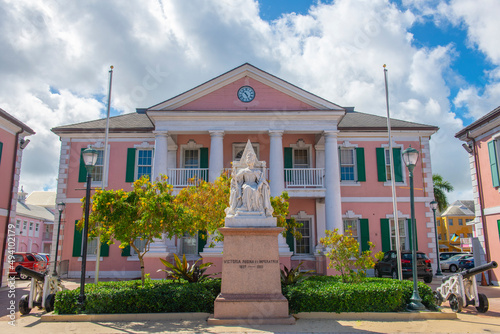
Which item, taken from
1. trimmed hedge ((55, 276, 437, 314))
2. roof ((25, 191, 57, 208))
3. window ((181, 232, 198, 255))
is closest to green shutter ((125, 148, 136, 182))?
window ((181, 232, 198, 255))

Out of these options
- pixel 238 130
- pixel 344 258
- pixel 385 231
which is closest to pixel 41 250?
pixel 238 130

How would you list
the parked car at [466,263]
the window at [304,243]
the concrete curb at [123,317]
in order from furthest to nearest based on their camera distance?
the parked car at [466,263]
the window at [304,243]
the concrete curb at [123,317]

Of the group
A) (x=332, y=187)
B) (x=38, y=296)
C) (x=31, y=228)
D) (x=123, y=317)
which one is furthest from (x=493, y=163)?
(x=31, y=228)

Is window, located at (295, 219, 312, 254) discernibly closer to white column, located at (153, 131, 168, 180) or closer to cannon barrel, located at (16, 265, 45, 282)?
white column, located at (153, 131, 168, 180)

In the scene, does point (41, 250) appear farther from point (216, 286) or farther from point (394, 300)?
point (394, 300)

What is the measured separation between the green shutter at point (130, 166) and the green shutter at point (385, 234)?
12361 mm

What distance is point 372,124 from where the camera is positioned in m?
20.3

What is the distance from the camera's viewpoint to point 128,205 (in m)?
9.80

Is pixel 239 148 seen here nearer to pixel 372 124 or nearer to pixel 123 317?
pixel 372 124

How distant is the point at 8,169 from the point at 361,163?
15784mm

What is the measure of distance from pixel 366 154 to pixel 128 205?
13.5 metres

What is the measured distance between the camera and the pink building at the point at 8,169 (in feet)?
50.1

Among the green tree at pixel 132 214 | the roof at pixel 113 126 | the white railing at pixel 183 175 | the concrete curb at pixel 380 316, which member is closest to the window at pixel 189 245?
the white railing at pixel 183 175

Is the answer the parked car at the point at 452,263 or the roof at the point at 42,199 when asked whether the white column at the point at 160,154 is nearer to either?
the parked car at the point at 452,263
